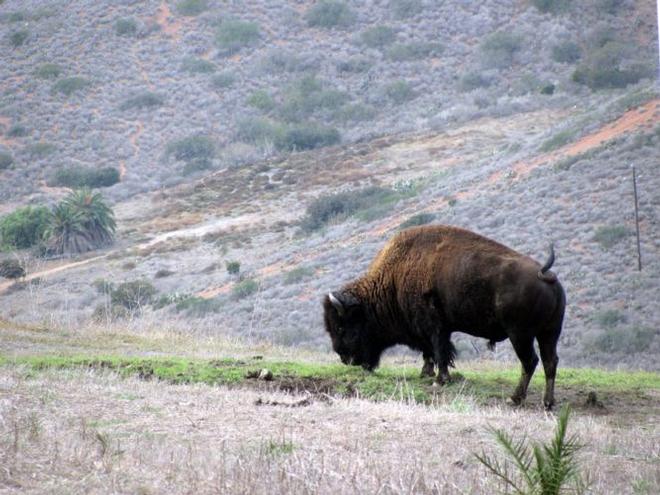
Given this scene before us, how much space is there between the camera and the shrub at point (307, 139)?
215 feet

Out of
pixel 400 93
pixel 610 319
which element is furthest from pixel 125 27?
pixel 610 319

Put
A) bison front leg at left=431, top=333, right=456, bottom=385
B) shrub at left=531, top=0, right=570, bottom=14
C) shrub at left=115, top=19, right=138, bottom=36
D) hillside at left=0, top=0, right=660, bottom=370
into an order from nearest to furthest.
→ bison front leg at left=431, top=333, right=456, bottom=385 → hillside at left=0, top=0, right=660, bottom=370 → shrub at left=531, top=0, right=570, bottom=14 → shrub at left=115, top=19, right=138, bottom=36

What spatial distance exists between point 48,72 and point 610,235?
5468 centimetres

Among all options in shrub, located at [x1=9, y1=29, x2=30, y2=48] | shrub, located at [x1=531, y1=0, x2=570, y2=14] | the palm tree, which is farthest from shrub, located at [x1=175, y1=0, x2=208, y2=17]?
the palm tree

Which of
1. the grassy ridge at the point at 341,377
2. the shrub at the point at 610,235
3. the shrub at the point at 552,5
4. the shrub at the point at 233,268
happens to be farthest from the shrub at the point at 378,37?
the grassy ridge at the point at 341,377

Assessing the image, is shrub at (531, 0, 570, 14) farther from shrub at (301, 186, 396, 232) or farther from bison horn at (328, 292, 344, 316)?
bison horn at (328, 292, 344, 316)

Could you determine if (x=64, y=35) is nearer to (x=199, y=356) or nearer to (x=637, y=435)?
(x=199, y=356)

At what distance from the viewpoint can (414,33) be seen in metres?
78.6

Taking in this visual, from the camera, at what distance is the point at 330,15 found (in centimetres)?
8169

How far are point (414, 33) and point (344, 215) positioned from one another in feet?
112

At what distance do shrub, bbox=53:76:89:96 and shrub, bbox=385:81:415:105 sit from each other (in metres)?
22.7

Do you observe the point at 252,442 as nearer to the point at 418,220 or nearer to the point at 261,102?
the point at 418,220

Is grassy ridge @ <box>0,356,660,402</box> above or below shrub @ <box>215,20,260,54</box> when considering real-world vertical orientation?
below

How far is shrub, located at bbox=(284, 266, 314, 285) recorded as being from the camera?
117 feet
